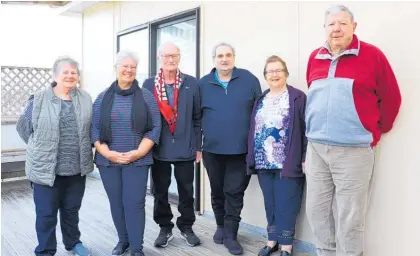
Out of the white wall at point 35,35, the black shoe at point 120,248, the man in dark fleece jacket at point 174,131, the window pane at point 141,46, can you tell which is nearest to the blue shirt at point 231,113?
the man in dark fleece jacket at point 174,131

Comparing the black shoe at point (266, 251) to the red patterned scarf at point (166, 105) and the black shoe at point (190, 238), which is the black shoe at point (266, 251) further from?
the red patterned scarf at point (166, 105)

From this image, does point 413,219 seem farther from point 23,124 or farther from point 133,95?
point 23,124

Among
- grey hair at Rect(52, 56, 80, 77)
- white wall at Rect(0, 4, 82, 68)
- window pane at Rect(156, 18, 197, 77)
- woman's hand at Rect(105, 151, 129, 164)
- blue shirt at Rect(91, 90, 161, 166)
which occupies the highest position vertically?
white wall at Rect(0, 4, 82, 68)

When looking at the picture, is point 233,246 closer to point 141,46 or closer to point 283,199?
point 283,199

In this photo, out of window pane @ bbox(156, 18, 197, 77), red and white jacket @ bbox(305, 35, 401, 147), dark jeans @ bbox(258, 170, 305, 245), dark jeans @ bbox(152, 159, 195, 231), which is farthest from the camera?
window pane @ bbox(156, 18, 197, 77)

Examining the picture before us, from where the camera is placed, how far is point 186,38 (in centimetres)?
378

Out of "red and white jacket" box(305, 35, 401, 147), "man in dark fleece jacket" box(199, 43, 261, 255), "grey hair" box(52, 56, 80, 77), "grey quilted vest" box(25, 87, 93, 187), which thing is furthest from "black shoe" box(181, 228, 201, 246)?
"grey hair" box(52, 56, 80, 77)

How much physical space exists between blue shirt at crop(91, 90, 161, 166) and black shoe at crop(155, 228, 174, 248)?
0.66m

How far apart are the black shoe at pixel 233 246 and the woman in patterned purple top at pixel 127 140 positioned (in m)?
0.62

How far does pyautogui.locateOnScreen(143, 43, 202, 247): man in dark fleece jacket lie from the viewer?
249cm

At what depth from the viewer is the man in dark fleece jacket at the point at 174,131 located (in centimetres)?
249

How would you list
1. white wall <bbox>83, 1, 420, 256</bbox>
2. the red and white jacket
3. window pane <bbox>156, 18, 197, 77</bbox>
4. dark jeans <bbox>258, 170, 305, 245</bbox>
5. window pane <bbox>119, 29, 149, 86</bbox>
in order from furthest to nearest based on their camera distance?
window pane <bbox>119, 29, 149, 86</bbox> < window pane <bbox>156, 18, 197, 77</bbox> < dark jeans <bbox>258, 170, 305, 245</bbox> < white wall <bbox>83, 1, 420, 256</bbox> < the red and white jacket

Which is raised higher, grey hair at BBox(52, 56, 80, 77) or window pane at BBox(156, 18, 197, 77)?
window pane at BBox(156, 18, 197, 77)

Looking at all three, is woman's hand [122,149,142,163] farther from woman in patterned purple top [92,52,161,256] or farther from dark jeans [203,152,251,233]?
dark jeans [203,152,251,233]
